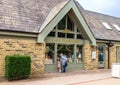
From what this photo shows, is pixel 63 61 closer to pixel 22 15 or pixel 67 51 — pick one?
pixel 67 51

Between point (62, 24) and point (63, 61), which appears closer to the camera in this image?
point (63, 61)

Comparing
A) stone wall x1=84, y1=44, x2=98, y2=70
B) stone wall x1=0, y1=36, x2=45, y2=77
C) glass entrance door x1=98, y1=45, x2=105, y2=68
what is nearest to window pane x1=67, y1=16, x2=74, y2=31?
stone wall x1=84, y1=44, x2=98, y2=70

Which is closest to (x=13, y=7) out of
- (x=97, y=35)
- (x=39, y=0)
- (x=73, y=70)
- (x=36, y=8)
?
(x=36, y=8)

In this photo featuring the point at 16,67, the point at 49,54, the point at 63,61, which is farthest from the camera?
the point at 63,61

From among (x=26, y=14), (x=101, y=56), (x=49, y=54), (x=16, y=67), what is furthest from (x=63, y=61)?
(x=101, y=56)

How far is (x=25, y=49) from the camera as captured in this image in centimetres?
1606

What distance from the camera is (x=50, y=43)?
18172mm

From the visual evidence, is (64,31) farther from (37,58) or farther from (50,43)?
(37,58)

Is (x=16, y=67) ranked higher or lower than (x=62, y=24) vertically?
lower

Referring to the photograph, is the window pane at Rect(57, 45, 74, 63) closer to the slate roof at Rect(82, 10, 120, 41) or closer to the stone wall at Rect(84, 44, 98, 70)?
the stone wall at Rect(84, 44, 98, 70)

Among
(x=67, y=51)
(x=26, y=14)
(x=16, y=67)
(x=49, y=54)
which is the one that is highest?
(x=26, y=14)

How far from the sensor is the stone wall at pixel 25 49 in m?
14.9

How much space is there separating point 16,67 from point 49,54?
4532mm

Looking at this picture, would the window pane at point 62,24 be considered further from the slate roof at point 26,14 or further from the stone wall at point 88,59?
the stone wall at point 88,59
